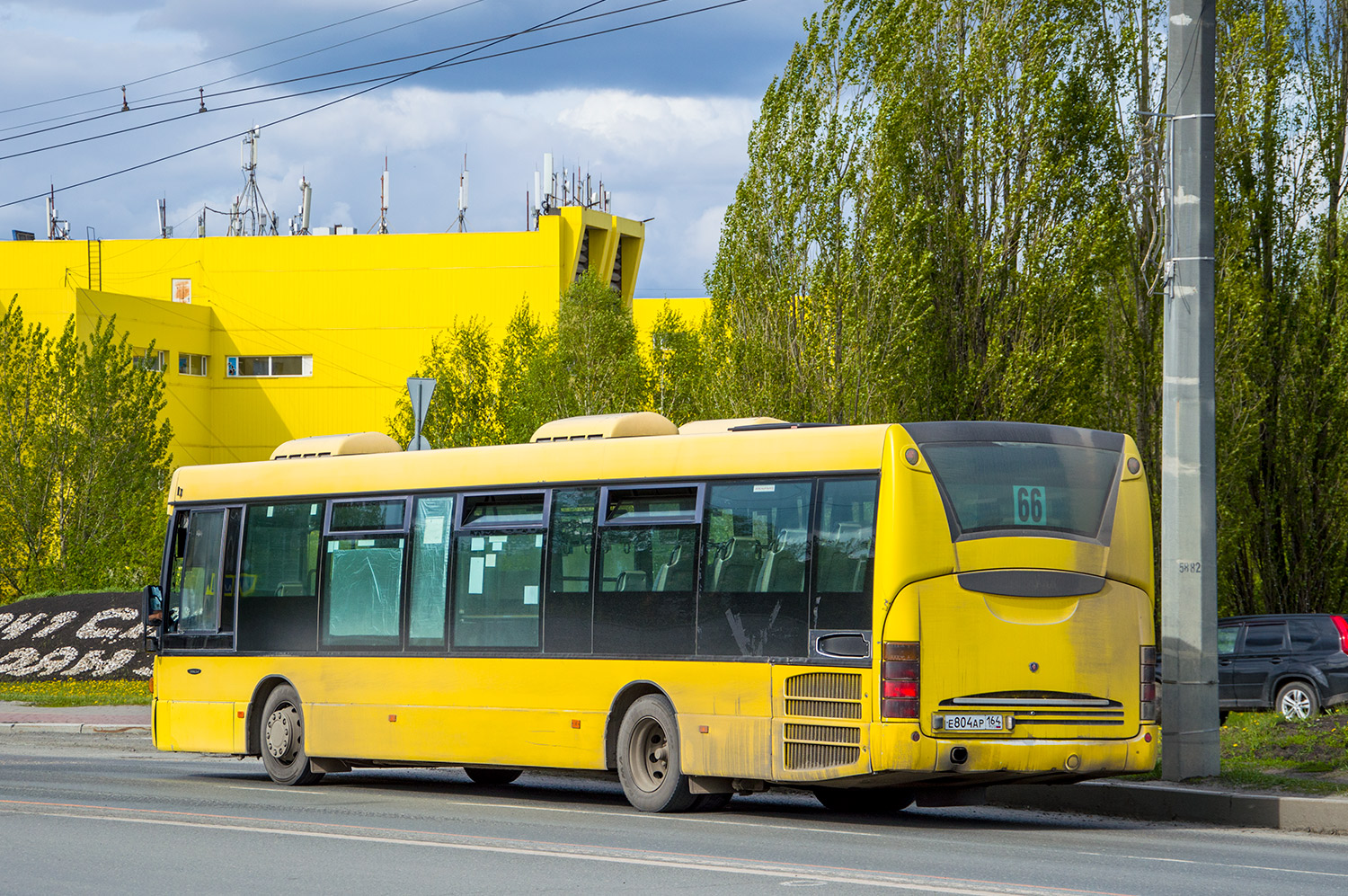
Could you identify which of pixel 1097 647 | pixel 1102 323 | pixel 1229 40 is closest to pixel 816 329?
pixel 1102 323

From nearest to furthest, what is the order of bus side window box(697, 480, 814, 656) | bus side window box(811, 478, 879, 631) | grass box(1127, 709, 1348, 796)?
bus side window box(811, 478, 879, 631) → bus side window box(697, 480, 814, 656) → grass box(1127, 709, 1348, 796)

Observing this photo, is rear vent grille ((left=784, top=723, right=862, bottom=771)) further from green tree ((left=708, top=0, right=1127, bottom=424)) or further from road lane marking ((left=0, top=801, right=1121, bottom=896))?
green tree ((left=708, top=0, right=1127, bottom=424))

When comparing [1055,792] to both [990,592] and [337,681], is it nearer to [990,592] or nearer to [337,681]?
[990,592]

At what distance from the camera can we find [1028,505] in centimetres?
1231

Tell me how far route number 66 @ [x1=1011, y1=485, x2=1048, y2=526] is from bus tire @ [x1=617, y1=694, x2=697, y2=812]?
3017mm

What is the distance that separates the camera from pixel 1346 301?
2916cm

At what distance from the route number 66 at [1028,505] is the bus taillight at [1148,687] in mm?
1313

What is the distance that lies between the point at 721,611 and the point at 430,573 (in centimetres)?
329

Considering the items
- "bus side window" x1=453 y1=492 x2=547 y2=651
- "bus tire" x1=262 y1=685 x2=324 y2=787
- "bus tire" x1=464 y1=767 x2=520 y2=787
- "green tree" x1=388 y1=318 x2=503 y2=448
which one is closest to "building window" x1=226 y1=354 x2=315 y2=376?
"green tree" x1=388 y1=318 x2=503 y2=448

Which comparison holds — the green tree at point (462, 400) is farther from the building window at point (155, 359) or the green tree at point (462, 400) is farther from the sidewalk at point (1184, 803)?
the sidewalk at point (1184, 803)

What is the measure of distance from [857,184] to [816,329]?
231cm

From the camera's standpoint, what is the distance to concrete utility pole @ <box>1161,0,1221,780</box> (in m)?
14.5

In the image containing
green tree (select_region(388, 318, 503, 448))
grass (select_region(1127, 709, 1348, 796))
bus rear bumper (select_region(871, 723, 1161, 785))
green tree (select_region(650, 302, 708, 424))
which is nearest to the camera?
bus rear bumper (select_region(871, 723, 1161, 785))

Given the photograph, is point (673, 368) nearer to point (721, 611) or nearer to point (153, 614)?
point (153, 614)
